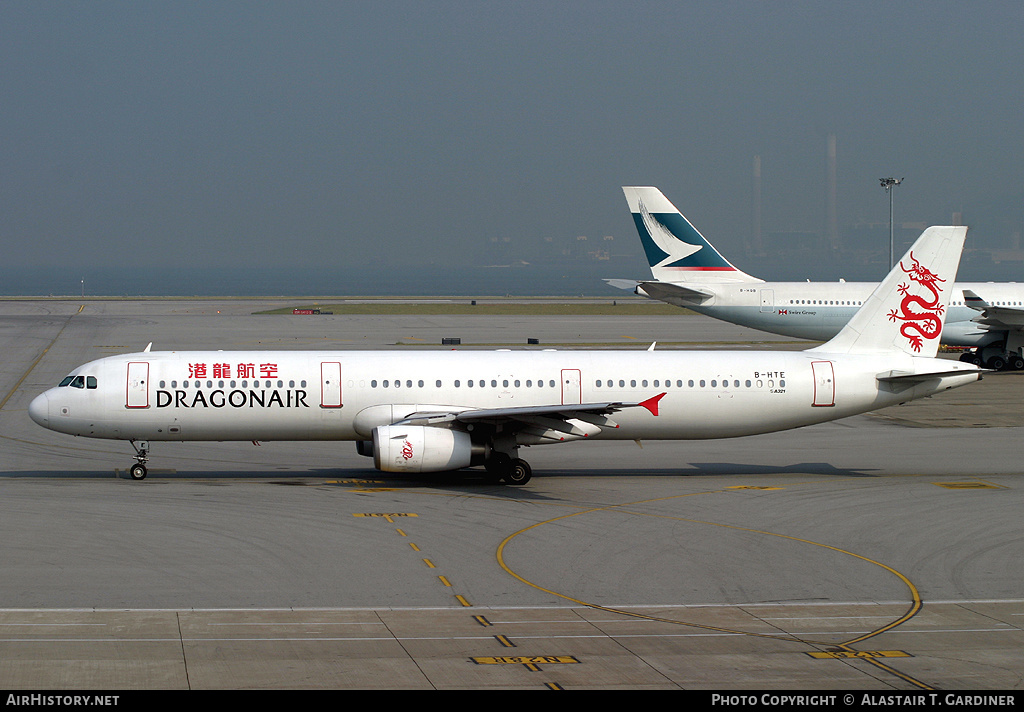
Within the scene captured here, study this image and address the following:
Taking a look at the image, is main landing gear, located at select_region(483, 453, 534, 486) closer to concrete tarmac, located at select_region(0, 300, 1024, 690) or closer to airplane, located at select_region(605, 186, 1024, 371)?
concrete tarmac, located at select_region(0, 300, 1024, 690)

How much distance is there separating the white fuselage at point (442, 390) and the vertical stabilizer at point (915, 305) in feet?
1.82

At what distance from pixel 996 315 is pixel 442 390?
146ft

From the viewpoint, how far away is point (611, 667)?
1638 cm

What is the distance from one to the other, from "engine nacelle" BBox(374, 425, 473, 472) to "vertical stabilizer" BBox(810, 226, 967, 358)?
1375cm

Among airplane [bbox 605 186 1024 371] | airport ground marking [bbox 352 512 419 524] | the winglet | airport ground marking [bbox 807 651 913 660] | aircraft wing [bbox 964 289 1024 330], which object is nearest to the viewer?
airport ground marking [bbox 807 651 913 660]

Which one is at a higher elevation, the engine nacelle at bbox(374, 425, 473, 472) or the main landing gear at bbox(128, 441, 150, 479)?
the engine nacelle at bbox(374, 425, 473, 472)

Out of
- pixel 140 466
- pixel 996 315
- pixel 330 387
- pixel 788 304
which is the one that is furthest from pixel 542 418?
pixel 996 315

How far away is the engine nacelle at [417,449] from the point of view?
3059 centimetres

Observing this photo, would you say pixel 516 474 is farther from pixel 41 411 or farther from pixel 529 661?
pixel 529 661

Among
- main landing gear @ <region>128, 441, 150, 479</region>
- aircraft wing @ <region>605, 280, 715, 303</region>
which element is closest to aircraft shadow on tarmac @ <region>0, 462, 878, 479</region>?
main landing gear @ <region>128, 441, 150, 479</region>

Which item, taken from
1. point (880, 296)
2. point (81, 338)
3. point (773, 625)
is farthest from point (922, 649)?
point (81, 338)

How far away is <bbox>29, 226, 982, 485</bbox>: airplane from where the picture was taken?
32.4 meters

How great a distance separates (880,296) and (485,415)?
14.8m

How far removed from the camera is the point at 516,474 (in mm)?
32594
